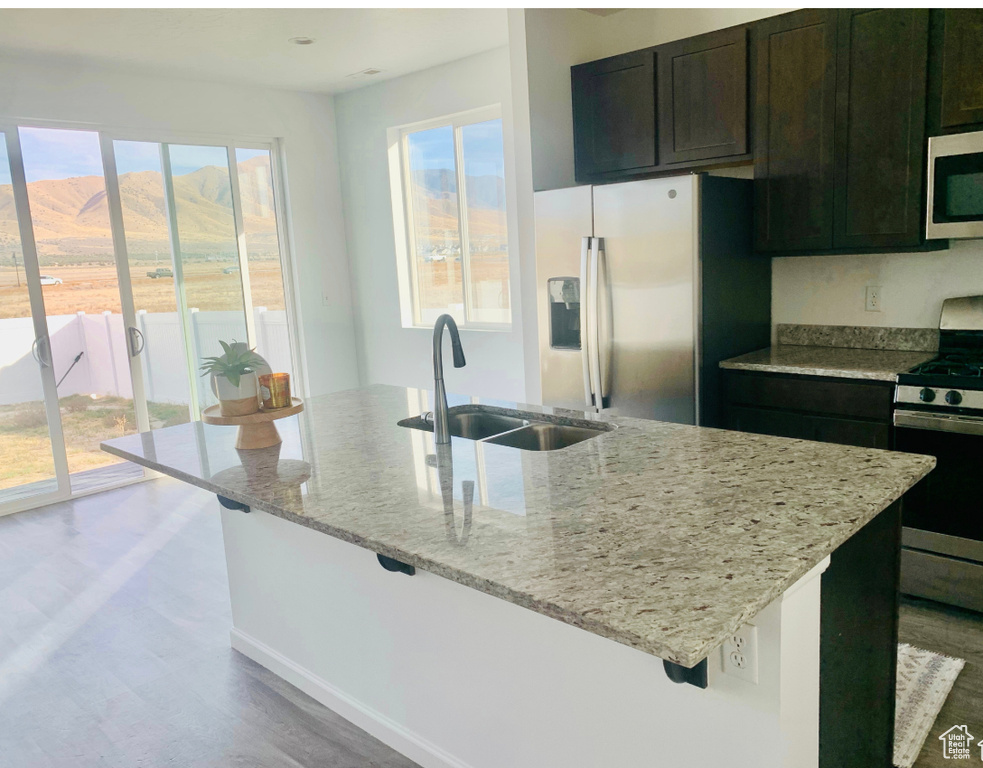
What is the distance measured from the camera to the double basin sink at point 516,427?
245cm

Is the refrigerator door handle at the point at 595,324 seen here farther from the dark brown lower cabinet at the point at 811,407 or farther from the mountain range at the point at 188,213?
the mountain range at the point at 188,213

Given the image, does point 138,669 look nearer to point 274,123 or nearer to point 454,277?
point 454,277

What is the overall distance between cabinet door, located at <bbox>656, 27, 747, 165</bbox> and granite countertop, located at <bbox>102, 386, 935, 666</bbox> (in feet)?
5.88

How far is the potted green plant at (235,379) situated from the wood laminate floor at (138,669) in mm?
1010

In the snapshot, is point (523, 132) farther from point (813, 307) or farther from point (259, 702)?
point (259, 702)

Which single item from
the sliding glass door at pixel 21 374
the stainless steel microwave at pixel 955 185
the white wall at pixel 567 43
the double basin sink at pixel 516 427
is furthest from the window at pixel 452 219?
the stainless steel microwave at pixel 955 185

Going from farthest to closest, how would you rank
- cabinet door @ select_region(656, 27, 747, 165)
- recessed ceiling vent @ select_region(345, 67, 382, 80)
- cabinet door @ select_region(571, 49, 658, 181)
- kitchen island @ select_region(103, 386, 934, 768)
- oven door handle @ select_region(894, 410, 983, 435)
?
recessed ceiling vent @ select_region(345, 67, 382, 80) < cabinet door @ select_region(571, 49, 658, 181) < cabinet door @ select_region(656, 27, 747, 165) < oven door handle @ select_region(894, 410, 983, 435) < kitchen island @ select_region(103, 386, 934, 768)

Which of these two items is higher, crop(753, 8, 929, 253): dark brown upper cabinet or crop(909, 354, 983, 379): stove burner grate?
crop(753, 8, 929, 253): dark brown upper cabinet

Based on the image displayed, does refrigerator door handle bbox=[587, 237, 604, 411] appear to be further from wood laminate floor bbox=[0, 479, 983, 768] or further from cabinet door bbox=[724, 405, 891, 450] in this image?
wood laminate floor bbox=[0, 479, 983, 768]

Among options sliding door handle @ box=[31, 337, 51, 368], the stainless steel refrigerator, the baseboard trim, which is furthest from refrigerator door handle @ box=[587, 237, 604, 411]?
sliding door handle @ box=[31, 337, 51, 368]

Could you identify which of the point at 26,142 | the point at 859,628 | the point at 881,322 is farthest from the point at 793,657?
the point at 26,142

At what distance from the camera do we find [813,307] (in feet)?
12.1

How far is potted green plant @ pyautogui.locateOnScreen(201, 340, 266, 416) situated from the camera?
2285 millimetres

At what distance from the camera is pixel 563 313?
385cm
